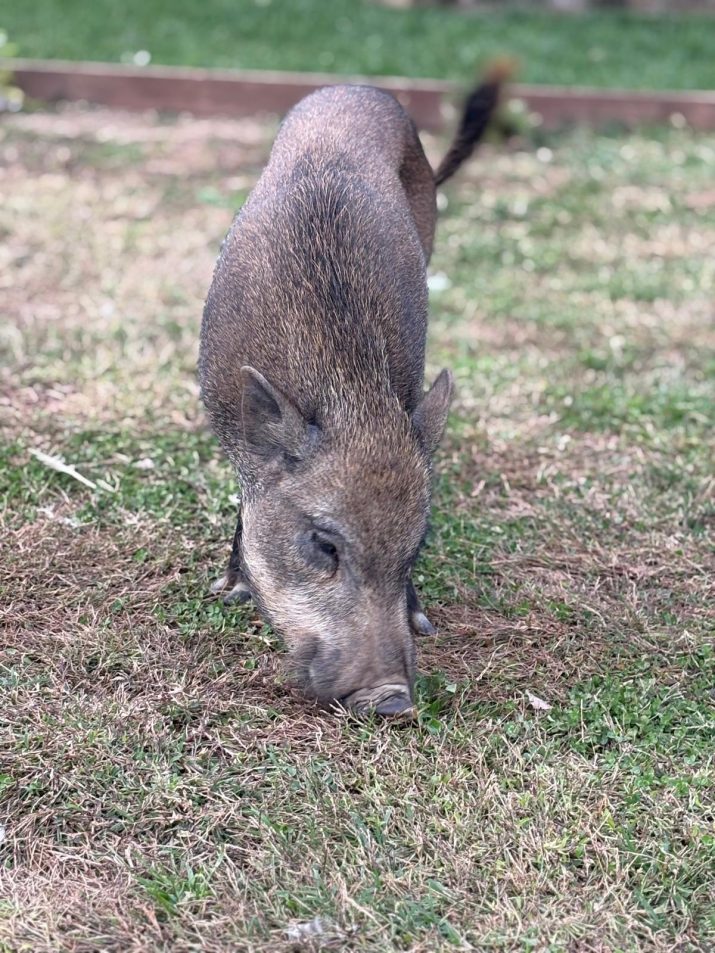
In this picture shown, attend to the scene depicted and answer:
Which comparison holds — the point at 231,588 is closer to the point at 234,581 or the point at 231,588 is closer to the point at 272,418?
the point at 234,581

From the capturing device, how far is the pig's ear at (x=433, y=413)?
3209 mm

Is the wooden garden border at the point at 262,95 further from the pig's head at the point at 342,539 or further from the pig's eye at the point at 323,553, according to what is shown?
the pig's eye at the point at 323,553

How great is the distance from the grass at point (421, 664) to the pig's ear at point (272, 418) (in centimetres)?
72

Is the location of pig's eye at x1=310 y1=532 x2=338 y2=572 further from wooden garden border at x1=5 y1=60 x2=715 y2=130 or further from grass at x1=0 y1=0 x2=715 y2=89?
grass at x1=0 y1=0 x2=715 y2=89

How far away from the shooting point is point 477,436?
187 inches

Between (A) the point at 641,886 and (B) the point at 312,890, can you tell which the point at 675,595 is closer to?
(A) the point at 641,886

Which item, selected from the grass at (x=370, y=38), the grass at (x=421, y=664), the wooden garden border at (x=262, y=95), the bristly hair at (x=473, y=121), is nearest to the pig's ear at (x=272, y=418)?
the grass at (x=421, y=664)

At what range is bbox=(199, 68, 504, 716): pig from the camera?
3.00 meters

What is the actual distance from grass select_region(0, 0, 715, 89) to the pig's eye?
8123 mm

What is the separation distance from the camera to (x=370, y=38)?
11.8 meters

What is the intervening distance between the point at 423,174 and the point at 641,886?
2.94 metres

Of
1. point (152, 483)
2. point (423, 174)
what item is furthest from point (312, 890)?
point (423, 174)

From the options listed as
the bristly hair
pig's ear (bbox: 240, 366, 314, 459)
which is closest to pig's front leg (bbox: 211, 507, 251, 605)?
pig's ear (bbox: 240, 366, 314, 459)

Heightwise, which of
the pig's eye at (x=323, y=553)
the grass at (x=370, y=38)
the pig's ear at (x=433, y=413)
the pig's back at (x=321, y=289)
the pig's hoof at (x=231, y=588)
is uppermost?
the pig's back at (x=321, y=289)
